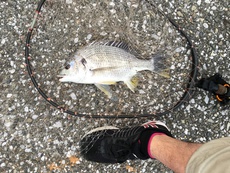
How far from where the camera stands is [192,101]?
3.41m

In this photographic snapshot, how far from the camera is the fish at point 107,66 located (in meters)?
2.96

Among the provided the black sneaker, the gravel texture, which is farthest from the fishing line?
→ the black sneaker

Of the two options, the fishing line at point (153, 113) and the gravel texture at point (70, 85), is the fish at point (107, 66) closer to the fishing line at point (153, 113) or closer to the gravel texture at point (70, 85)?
the gravel texture at point (70, 85)

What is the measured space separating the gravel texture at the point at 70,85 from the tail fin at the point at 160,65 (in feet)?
0.42

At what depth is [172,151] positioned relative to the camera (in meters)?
2.62

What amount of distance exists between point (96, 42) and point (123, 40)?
326mm

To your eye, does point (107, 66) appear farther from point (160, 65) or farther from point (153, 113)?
point (153, 113)

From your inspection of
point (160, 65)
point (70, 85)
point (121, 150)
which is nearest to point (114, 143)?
point (121, 150)

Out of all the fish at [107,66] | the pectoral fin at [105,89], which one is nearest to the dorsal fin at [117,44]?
the fish at [107,66]

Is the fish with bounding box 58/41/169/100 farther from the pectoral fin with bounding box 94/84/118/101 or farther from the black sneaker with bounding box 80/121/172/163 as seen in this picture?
the black sneaker with bounding box 80/121/172/163

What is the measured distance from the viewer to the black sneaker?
117 inches

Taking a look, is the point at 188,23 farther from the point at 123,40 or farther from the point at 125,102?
the point at 125,102

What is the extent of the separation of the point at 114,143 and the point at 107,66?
2.75 feet

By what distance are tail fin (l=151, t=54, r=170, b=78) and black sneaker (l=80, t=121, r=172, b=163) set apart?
1.86 feet
